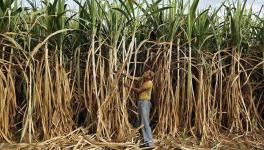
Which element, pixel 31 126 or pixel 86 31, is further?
pixel 86 31

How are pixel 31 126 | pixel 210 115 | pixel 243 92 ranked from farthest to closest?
pixel 243 92
pixel 210 115
pixel 31 126

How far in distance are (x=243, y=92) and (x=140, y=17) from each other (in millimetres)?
1662

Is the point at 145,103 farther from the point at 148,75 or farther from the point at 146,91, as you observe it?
the point at 148,75

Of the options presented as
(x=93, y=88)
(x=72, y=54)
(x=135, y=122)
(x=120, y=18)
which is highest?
(x=120, y=18)

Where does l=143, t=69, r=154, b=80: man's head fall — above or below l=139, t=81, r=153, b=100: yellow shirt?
above

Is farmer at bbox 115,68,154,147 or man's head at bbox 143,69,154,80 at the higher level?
man's head at bbox 143,69,154,80

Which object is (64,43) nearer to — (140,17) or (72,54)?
(72,54)

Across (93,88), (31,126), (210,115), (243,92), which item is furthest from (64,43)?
(243,92)

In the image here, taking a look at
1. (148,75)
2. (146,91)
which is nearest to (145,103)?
(146,91)

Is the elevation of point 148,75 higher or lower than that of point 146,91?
higher

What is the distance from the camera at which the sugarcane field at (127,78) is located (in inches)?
227

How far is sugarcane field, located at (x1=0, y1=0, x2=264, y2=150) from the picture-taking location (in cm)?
578

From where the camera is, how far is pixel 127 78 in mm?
6012

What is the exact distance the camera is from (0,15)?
5770mm
